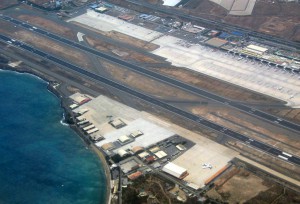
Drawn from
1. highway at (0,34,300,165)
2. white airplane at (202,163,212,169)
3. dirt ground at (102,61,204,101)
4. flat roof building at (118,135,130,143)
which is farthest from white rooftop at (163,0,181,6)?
white airplane at (202,163,212,169)

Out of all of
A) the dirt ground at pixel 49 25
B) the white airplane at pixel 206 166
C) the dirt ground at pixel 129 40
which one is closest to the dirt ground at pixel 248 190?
the white airplane at pixel 206 166

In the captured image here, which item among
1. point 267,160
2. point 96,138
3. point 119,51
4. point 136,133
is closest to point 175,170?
point 136,133

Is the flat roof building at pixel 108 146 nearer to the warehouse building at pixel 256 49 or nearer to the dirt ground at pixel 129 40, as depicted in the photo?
the dirt ground at pixel 129 40

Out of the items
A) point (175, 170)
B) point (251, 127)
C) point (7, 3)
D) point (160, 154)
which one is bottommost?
point (7, 3)

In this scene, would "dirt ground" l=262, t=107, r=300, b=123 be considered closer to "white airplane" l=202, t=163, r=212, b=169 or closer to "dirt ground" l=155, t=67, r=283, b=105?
"dirt ground" l=155, t=67, r=283, b=105

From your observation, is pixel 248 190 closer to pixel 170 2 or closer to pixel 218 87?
pixel 218 87

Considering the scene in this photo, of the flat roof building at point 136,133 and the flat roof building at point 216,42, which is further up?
the flat roof building at point 216,42
